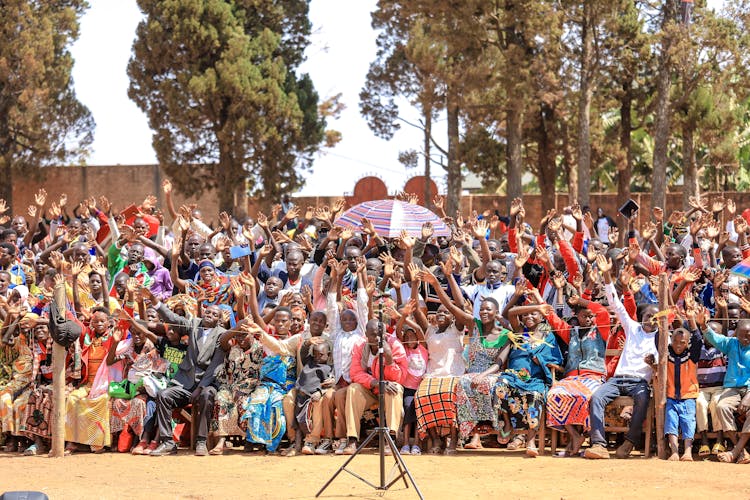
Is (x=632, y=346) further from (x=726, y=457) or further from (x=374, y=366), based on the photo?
(x=374, y=366)

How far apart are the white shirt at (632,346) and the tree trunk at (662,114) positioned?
1260cm

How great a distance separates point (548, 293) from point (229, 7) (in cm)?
1776

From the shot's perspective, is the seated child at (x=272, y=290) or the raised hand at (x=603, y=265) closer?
the raised hand at (x=603, y=265)

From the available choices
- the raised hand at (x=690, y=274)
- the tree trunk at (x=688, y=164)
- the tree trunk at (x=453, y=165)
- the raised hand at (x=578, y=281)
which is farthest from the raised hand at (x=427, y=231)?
the tree trunk at (x=688, y=164)

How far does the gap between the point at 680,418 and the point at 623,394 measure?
598mm

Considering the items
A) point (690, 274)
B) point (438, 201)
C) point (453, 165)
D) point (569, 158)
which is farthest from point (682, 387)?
point (569, 158)

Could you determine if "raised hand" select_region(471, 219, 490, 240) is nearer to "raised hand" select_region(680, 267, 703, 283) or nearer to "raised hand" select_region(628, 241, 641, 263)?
"raised hand" select_region(628, 241, 641, 263)

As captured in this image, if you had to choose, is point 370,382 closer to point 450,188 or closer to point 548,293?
point 548,293

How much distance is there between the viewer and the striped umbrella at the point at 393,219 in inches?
597

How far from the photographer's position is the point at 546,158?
28484 millimetres

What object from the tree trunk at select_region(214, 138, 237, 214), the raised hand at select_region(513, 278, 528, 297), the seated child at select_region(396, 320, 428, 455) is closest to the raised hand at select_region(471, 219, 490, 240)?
the raised hand at select_region(513, 278, 528, 297)

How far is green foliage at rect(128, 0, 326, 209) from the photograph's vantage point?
29078 mm

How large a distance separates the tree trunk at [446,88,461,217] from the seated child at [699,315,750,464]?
16296 millimetres

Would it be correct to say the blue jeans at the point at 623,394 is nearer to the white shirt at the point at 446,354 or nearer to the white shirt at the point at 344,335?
the white shirt at the point at 446,354
